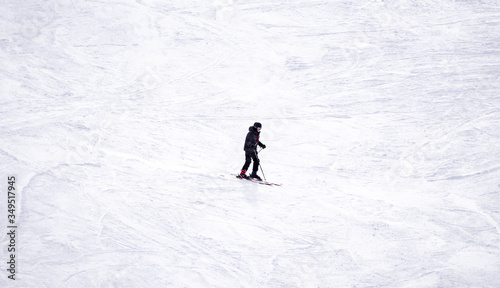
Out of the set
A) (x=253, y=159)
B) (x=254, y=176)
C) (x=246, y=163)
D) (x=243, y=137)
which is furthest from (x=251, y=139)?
(x=243, y=137)

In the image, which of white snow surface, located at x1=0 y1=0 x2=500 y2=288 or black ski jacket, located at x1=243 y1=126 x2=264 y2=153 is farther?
black ski jacket, located at x1=243 y1=126 x2=264 y2=153

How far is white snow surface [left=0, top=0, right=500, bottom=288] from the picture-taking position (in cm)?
794

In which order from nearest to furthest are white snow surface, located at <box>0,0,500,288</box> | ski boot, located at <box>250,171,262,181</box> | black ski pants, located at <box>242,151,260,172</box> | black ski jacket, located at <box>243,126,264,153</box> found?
white snow surface, located at <box>0,0,500,288</box> → black ski jacket, located at <box>243,126,264,153</box> → black ski pants, located at <box>242,151,260,172</box> → ski boot, located at <box>250,171,262,181</box>

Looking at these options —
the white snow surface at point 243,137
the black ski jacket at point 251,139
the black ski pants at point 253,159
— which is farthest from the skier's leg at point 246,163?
the white snow surface at point 243,137

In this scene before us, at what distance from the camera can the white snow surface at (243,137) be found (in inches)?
313

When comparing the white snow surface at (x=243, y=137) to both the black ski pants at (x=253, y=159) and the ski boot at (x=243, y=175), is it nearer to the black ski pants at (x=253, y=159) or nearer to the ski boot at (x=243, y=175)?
the ski boot at (x=243, y=175)

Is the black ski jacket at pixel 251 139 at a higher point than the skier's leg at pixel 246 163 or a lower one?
higher

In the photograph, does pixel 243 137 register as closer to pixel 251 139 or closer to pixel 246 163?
pixel 246 163

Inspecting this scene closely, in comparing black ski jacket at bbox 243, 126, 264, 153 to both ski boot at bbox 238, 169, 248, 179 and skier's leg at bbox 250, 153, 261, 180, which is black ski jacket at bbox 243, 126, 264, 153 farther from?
ski boot at bbox 238, 169, 248, 179

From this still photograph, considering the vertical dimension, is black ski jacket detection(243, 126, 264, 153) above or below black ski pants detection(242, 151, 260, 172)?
above

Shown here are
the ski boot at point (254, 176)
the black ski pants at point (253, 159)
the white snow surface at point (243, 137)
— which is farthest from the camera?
the ski boot at point (254, 176)

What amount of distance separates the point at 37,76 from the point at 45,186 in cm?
511

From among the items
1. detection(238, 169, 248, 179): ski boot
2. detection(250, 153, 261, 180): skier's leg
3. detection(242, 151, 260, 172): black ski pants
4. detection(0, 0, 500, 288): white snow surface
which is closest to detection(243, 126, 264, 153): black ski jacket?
detection(242, 151, 260, 172): black ski pants

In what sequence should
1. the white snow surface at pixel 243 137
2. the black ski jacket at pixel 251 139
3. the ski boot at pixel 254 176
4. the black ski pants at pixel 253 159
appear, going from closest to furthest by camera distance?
the white snow surface at pixel 243 137 → the black ski jacket at pixel 251 139 → the black ski pants at pixel 253 159 → the ski boot at pixel 254 176
